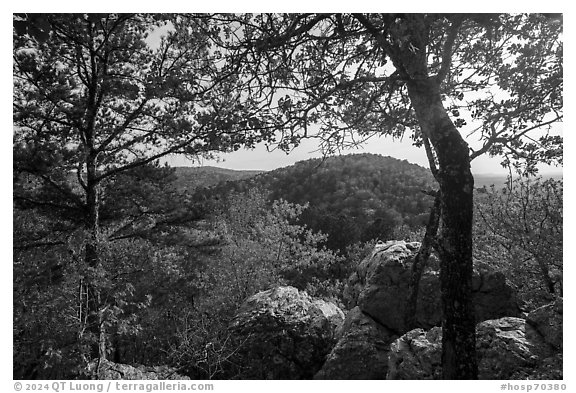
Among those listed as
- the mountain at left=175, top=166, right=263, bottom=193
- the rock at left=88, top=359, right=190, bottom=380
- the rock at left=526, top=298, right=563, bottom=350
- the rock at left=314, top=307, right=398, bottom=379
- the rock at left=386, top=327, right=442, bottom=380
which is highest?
the mountain at left=175, top=166, right=263, bottom=193

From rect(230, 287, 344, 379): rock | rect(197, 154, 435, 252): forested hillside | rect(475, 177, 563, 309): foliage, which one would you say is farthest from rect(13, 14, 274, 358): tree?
rect(197, 154, 435, 252): forested hillside

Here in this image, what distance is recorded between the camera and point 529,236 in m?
7.07

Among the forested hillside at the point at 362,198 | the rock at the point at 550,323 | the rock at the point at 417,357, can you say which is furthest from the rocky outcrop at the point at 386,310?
the forested hillside at the point at 362,198

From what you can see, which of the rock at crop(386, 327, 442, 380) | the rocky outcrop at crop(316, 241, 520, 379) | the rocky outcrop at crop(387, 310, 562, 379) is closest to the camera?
the rocky outcrop at crop(387, 310, 562, 379)

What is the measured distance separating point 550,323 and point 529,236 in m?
3.24

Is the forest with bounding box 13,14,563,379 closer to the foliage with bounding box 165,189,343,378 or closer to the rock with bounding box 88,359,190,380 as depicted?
the rock with bounding box 88,359,190,380

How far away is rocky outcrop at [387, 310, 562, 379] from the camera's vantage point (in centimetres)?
403

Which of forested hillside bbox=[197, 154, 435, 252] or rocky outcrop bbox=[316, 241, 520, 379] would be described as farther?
forested hillside bbox=[197, 154, 435, 252]

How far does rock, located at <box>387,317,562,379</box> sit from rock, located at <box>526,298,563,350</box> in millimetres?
61

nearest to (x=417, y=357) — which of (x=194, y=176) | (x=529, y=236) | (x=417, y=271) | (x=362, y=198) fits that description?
(x=417, y=271)

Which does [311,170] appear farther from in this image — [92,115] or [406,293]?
[92,115]

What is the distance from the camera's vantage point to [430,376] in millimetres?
4109

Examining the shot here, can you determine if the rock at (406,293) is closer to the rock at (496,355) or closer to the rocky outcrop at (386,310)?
the rocky outcrop at (386,310)

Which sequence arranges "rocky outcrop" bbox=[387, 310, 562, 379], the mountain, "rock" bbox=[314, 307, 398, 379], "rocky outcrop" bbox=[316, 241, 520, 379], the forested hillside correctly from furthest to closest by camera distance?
the forested hillside < the mountain < "rocky outcrop" bbox=[316, 241, 520, 379] < "rock" bbox=[314, 307, 398, 379] < "rocky outcrop" bbox=[387, 310, 562, 379]
